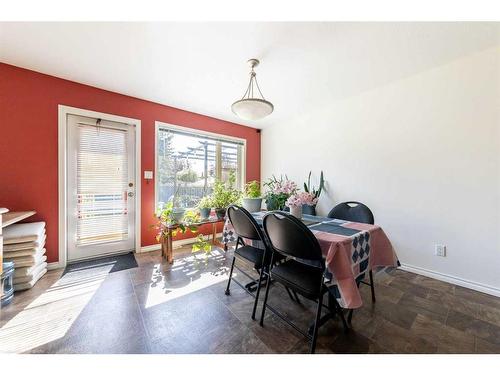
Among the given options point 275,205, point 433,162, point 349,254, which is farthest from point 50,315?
point 433,162

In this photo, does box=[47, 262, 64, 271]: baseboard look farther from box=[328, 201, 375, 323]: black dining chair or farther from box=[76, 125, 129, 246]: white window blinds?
box=[328, 201, 375, 323]: black dining chair

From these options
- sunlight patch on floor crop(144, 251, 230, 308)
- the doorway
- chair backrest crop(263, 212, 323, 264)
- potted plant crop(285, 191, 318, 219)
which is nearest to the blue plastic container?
the doorway

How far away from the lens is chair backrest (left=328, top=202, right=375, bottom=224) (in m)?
1.84

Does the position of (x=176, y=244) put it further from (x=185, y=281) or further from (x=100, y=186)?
(x=100, y=186)

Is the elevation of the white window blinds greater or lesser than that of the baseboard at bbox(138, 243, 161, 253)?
greater

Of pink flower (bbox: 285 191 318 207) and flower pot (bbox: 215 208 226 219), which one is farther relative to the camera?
flower pot (bbox: 215 208 226 219)

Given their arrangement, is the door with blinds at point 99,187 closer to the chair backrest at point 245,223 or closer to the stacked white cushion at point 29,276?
the stacked white cushion at point 29,276

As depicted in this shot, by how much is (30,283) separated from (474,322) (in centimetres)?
392

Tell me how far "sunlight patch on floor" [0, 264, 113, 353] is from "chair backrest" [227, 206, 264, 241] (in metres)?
1.45

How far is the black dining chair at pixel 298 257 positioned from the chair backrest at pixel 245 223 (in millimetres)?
165

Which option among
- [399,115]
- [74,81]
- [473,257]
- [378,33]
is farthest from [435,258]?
[74,81]

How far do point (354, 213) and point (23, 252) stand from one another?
329cm

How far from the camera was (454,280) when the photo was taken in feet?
6.72

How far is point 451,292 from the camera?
1.90m
